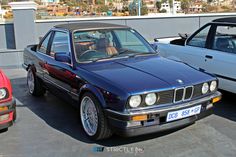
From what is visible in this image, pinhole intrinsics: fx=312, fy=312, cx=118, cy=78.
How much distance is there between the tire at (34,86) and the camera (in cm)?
629

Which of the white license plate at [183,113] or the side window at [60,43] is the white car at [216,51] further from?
the side window at [60,43]

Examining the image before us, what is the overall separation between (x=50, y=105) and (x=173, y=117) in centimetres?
284

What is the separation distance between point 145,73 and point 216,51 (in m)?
1.98

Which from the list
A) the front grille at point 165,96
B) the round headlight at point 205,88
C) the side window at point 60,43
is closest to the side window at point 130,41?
the side window at point 60,43

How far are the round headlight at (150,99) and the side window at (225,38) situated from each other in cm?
230

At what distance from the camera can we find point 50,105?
5.89 meters

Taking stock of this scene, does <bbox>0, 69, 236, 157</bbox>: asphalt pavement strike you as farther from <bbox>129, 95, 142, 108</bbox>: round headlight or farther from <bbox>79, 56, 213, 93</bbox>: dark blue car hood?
<bbox>79, 56, 213, 93</bbox>: dark blue car hood

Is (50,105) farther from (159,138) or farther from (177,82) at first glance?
(177,82)

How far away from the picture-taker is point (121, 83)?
150 inches

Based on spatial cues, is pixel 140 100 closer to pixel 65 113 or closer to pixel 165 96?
pixel 165 96

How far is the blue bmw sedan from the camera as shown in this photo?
369 centimetres

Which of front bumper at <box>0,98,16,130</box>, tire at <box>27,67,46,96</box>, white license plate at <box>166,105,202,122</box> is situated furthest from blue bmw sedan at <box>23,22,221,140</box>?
front bumper at <box>0,98,16,130</box>

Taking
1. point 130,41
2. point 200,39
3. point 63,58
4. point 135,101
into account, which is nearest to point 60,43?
point 63,58

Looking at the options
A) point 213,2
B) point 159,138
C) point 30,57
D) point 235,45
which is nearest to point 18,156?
point 159,138
